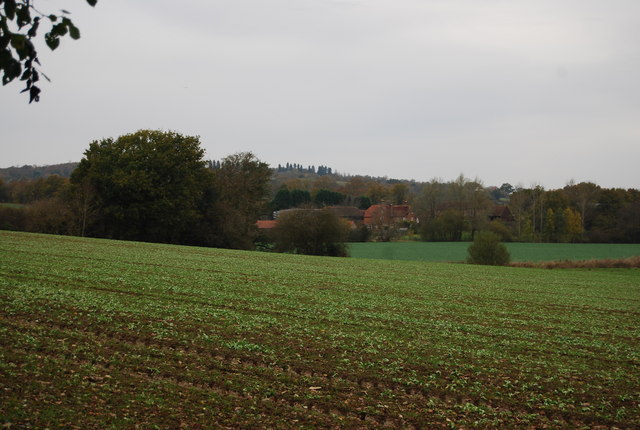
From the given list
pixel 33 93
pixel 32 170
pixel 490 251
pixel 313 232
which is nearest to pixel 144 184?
pixel 313 232

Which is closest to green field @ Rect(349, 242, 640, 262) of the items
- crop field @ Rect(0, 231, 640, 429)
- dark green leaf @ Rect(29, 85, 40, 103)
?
crop field @ Rect(0, 231, 640, 429)

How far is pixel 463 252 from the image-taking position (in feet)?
287

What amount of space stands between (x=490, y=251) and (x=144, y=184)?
148ft

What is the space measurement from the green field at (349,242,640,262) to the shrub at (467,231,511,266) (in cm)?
940

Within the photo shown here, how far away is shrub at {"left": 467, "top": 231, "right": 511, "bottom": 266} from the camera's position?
64938mm

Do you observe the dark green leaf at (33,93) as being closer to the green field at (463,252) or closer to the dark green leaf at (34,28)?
the dark green leaf at (34,28)

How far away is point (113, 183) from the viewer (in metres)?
66.6

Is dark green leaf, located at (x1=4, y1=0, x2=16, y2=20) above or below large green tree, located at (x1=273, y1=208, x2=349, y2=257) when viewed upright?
above

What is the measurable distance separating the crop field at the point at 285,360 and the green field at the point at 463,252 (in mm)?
56884

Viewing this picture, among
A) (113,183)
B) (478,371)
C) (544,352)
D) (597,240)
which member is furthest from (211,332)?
(597,240)

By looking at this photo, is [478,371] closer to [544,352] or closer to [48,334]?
[544,352]

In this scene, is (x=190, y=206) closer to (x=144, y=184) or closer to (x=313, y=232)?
(x=144, y=184)

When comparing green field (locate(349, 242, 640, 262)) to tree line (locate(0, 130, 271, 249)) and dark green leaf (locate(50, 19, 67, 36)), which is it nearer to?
tree line (locate(0, 130, 271, 249))

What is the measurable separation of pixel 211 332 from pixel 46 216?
191ft
